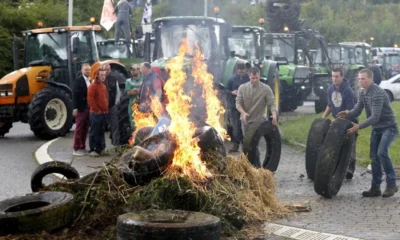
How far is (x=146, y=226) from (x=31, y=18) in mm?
28206

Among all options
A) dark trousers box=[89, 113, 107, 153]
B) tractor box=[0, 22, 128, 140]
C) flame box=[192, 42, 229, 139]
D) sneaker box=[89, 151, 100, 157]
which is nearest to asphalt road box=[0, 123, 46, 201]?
tractor box=[0, 22, 128, 140]

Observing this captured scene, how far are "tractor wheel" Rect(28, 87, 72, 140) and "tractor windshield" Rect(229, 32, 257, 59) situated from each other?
5574 mm

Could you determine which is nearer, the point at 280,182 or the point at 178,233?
the point at 178,233

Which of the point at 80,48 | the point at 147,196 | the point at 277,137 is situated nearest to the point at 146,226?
the point at 147,196

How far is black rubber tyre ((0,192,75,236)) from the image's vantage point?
8.04m

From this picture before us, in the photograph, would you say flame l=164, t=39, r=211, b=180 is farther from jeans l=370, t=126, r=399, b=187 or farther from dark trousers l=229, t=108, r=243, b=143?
dark trousers l=229, t=108, r=243, b=143

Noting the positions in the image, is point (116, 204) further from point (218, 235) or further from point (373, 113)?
point (373, 113)

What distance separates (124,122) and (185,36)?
7.39ft

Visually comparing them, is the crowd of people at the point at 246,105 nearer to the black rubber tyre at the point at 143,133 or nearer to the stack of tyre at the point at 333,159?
the stack of tyre at the point at 333,159

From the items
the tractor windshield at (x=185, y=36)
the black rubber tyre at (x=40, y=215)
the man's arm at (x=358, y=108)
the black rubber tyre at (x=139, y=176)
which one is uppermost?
the tractor windshield at (x=185, y=36)

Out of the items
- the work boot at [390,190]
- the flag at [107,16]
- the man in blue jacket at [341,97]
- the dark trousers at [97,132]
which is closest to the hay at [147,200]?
the work boot at [390,190]

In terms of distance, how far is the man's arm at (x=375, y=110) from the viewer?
11039mm

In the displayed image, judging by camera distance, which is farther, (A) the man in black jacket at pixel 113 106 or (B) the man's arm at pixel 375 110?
(A) the man in black jacket at pixel 113 106

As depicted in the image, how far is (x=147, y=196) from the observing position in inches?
335
